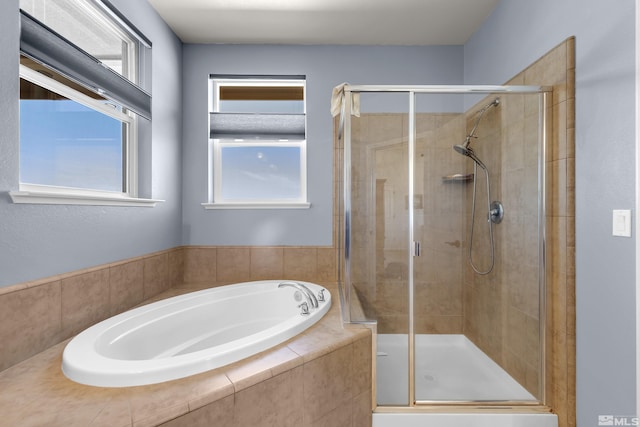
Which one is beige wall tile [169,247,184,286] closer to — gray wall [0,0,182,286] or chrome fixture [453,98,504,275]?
gray wall [0,0,182,286]

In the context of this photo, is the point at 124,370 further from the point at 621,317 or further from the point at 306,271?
the point at 621,317

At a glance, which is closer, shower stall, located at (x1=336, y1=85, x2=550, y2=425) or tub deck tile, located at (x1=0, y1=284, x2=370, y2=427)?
tub deck tile, located at (x1=0, y1=284, x2=370, y2=427)

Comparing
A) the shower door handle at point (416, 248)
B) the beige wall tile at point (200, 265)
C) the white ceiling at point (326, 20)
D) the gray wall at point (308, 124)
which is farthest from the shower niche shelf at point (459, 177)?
the beige wall tile at point (200, 265)

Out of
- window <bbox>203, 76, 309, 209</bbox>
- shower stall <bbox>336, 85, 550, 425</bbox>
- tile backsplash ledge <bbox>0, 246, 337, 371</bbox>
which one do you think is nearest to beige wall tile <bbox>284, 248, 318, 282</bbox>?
tile backsplash ledge <bbox>0, 246, 337, 371</bbox>

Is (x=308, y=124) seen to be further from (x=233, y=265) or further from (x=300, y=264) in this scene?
(x=233, y=265)

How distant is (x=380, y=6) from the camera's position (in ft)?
6.96

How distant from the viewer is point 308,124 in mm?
2596

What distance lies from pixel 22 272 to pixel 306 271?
178cm

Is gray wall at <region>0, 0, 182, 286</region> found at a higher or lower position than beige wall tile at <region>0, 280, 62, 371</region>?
higher

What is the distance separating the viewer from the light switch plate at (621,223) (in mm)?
1195

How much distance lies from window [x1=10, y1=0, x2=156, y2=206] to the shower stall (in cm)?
135

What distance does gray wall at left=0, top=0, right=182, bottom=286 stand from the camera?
3.82 ft

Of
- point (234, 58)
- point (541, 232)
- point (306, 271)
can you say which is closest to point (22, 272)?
A: point (306, 271)

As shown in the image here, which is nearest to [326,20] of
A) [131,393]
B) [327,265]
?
[327,265]
